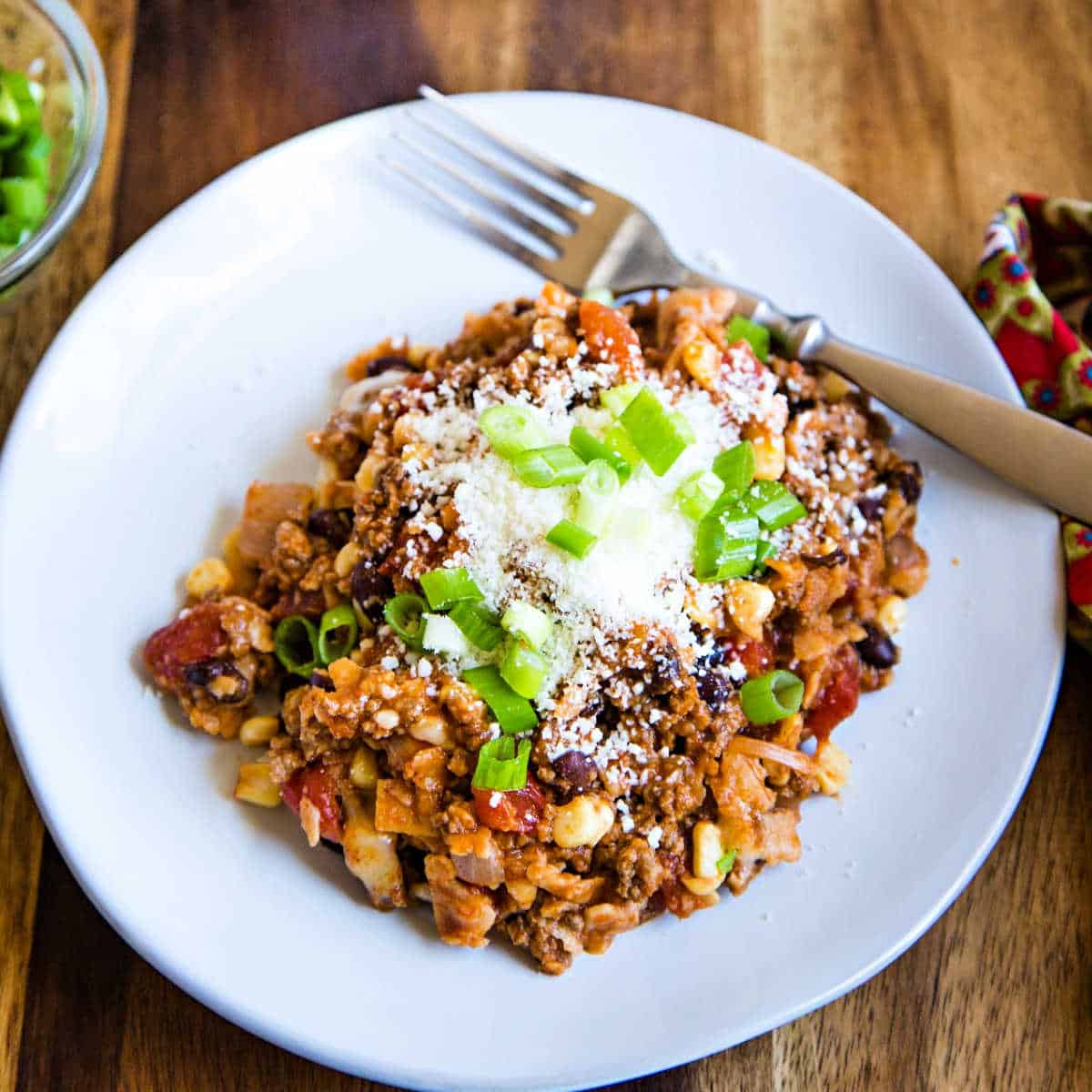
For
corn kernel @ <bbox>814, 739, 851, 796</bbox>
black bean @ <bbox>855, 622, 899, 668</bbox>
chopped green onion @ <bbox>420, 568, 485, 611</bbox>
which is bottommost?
corn kernel @ <bbox>814, 739, 851, 796</bbox>

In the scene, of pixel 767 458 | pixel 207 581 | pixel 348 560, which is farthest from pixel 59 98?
pixel 767 458

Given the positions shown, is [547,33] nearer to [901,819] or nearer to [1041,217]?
[1041,217]

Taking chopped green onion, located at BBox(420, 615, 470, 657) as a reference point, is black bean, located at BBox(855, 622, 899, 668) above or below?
below

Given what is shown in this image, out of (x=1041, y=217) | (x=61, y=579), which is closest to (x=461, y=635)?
(x=61, y=579)

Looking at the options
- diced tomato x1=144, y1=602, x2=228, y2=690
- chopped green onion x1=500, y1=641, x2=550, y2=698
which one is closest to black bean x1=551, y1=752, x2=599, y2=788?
chopped green onion x1=500, y1=641, x2=550, y2=698

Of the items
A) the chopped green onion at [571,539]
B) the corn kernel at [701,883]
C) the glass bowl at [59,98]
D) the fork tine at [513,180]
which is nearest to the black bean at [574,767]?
the corn kernel at [701,883]

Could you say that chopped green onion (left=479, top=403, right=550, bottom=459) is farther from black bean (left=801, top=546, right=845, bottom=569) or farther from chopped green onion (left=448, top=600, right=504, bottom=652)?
black bean (left=801, top=546, right=845, bottom=569)
